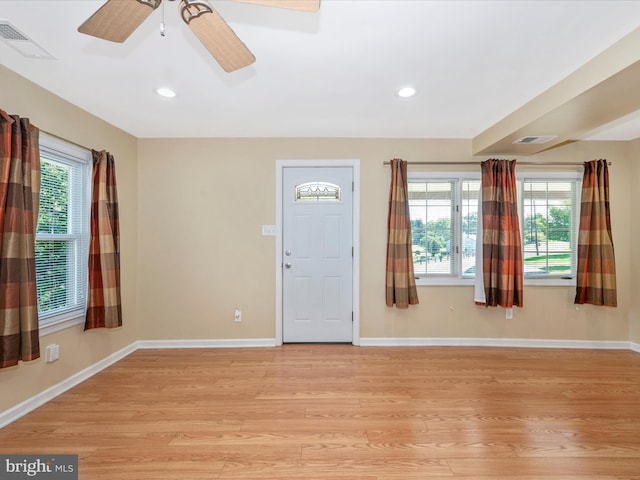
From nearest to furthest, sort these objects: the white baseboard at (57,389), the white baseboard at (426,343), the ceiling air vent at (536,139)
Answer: the white baseboard at (57,389) → the ceiling air vent at (536,139) → the white baseboard at (426,343)

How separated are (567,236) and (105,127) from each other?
5.16 metres

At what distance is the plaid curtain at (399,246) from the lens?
3549 mm

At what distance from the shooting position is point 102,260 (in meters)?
2.91

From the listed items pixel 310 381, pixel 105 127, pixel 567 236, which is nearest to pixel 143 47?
pixel 105 127

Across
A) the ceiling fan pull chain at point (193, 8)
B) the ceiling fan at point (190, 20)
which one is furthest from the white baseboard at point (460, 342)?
the ceiling fan pull chain at point (193, 8)

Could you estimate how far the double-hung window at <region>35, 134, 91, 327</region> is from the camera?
253 cm

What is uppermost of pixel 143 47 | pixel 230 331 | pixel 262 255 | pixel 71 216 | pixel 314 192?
pixel 143 47

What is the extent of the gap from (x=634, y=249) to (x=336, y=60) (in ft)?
13.0

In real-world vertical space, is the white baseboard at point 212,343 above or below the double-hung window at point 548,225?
below

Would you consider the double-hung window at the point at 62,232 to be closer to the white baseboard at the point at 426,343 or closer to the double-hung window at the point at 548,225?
the white baseboard at the point at 426,343

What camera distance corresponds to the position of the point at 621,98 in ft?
7.21

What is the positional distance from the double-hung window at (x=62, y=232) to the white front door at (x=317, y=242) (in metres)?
1.91

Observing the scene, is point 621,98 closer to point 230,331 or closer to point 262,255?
point 262,255
